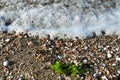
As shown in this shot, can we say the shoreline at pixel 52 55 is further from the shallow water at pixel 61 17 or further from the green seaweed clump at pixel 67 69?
the shallow water at pixel 61 17

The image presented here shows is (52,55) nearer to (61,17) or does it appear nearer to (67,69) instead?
(67,69)

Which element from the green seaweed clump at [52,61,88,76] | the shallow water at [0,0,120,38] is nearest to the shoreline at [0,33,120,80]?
the green seaweed clump at [52,61,88,76]

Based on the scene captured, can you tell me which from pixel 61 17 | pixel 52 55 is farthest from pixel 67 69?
pixel 61 17

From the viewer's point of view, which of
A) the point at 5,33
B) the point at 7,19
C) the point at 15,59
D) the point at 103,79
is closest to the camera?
the point at 103,79

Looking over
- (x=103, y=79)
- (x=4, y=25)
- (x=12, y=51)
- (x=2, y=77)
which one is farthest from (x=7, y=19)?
(x=103, y=79)

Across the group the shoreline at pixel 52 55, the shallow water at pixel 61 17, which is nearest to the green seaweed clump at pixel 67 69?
the shoreline at pixel 52 55

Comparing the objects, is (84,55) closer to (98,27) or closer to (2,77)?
(98,27)

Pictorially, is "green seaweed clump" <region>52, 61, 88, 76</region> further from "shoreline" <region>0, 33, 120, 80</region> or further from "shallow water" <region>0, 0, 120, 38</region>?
"shallow water" <region>0, 0, 120, 38</region>

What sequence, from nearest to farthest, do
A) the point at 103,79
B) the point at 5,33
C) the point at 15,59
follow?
the point at 103,79 → the point at 15,59 → the point at 5,33
